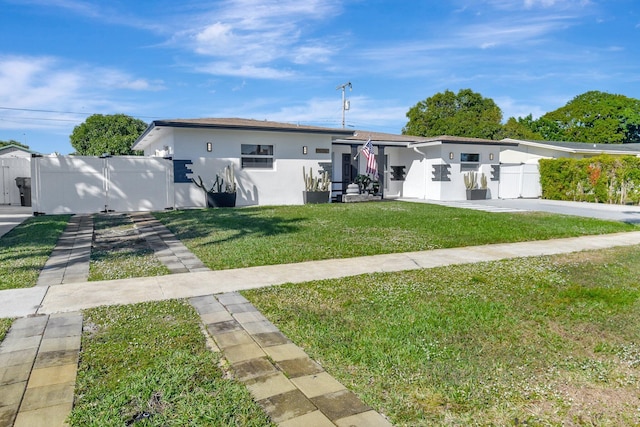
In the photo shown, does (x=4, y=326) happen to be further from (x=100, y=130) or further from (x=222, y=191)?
(x=100, y=130)

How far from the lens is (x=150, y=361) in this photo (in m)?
3.14

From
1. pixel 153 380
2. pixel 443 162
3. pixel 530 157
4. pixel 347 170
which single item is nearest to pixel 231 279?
pixel 153 380

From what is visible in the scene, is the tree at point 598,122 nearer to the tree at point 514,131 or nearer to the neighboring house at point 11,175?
the tree at point 514,131

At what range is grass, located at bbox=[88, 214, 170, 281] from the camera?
229 inches

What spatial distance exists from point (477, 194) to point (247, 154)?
10861 mm

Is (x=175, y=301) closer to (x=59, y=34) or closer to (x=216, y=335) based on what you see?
(x=216, y=335)

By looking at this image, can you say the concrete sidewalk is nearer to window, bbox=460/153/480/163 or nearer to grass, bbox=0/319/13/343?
grass, bbox=0/319/13/343

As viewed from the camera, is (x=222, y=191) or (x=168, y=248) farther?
(x=222, y=191)

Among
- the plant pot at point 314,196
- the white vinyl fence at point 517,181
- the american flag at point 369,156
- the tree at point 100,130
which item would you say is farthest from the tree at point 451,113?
the tree at point 100,130

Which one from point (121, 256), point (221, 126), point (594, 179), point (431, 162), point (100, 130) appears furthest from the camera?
point (100, 130)

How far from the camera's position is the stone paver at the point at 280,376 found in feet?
8.13

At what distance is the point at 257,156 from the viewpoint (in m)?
16.3

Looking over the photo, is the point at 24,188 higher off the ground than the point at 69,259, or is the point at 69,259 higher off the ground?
the point at 24,188

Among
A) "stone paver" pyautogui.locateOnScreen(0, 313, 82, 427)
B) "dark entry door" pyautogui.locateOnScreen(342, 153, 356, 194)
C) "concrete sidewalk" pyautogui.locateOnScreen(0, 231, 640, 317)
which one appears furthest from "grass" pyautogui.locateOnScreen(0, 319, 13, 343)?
"dark entry door" pyautogui.locateOnScreen(342, 153, 356, 194)
